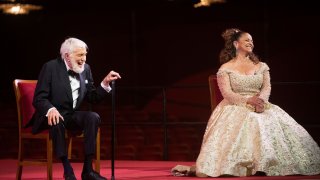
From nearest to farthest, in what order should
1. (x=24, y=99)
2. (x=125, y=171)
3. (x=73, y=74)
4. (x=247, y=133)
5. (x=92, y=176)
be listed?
(x=92, y=176)
(x=73, y=74)
(x=24, y=99)
(x=247, y=133)
(x=125, y=171)

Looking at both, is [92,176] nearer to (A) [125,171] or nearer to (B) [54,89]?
(B) [54,89]

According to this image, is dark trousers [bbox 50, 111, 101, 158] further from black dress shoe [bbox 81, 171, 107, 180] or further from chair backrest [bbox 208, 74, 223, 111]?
chair backrest [bbox 208, 74, 223, 111]

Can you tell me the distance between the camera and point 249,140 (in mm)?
4438

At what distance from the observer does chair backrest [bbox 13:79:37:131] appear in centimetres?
433

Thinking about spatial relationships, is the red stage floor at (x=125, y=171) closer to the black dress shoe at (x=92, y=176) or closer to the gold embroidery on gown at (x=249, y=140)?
the gold embroidery on gown at (x=249, y=140)

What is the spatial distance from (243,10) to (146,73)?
2287 mm

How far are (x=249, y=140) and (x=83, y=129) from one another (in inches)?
48.1

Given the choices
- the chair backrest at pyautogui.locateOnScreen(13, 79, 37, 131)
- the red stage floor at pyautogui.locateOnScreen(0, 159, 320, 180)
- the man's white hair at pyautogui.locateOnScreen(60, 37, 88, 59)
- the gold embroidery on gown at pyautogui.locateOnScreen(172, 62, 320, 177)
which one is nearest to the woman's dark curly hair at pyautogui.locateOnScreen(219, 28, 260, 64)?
the gold embroidery on gown at pyautogui.locateOnScreen(172, 62, 320, 177)

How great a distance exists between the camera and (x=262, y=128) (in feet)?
14.5

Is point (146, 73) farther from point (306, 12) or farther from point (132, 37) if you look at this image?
point (306, 12)

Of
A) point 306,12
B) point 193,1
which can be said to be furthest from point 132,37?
point 306,12

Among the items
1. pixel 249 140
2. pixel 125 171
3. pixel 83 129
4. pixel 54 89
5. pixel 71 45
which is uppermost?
pixel 71 45

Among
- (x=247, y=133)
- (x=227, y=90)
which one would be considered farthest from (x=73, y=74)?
(x=247, y=133)

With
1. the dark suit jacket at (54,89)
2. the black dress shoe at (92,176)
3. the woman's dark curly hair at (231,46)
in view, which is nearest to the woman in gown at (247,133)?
the woman's dark curly hair at (231,46)
